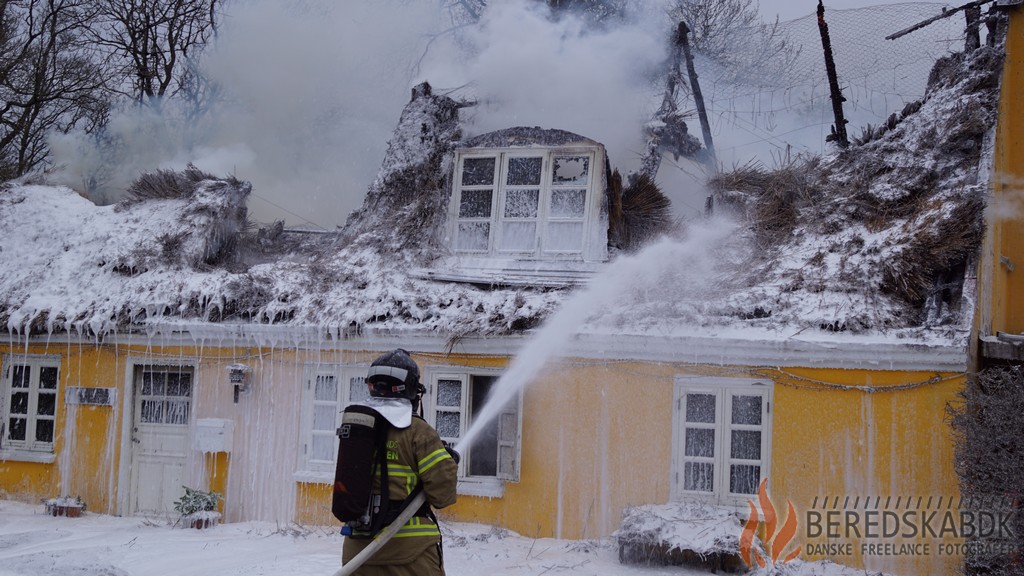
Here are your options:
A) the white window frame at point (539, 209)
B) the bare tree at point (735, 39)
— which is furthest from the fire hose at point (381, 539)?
the bare tree at point (735, 39)

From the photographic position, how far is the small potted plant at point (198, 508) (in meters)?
10.2

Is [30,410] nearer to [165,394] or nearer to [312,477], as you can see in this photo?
[165,394]

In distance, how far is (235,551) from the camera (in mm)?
8836

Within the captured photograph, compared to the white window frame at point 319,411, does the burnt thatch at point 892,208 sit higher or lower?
higher

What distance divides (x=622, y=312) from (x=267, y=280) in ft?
15.8

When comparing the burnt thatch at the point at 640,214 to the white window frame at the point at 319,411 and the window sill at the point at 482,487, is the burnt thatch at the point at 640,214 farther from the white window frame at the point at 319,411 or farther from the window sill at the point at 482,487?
the white window frame at the point at 319,411

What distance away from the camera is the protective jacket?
489cm

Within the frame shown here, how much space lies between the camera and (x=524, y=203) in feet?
37.4

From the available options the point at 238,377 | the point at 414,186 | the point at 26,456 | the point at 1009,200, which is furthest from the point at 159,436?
the point at 1009,200

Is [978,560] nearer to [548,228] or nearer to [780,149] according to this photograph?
[548,228]

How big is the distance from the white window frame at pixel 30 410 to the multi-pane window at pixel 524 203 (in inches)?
228

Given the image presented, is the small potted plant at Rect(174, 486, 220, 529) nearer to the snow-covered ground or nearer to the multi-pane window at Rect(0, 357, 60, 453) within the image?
the snow-covered ground

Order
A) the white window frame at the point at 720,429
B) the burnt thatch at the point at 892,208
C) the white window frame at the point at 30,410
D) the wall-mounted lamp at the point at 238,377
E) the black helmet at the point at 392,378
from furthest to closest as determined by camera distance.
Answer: the white window frame at the point at 30,410 → the wall-mounted lamp at the point at 238,377 → the white window frame at the point at 720,429 → the burnt thatch at the point at 892,208 → the black helmet at the point at 392,378

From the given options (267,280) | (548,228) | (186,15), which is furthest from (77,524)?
(186,15)
